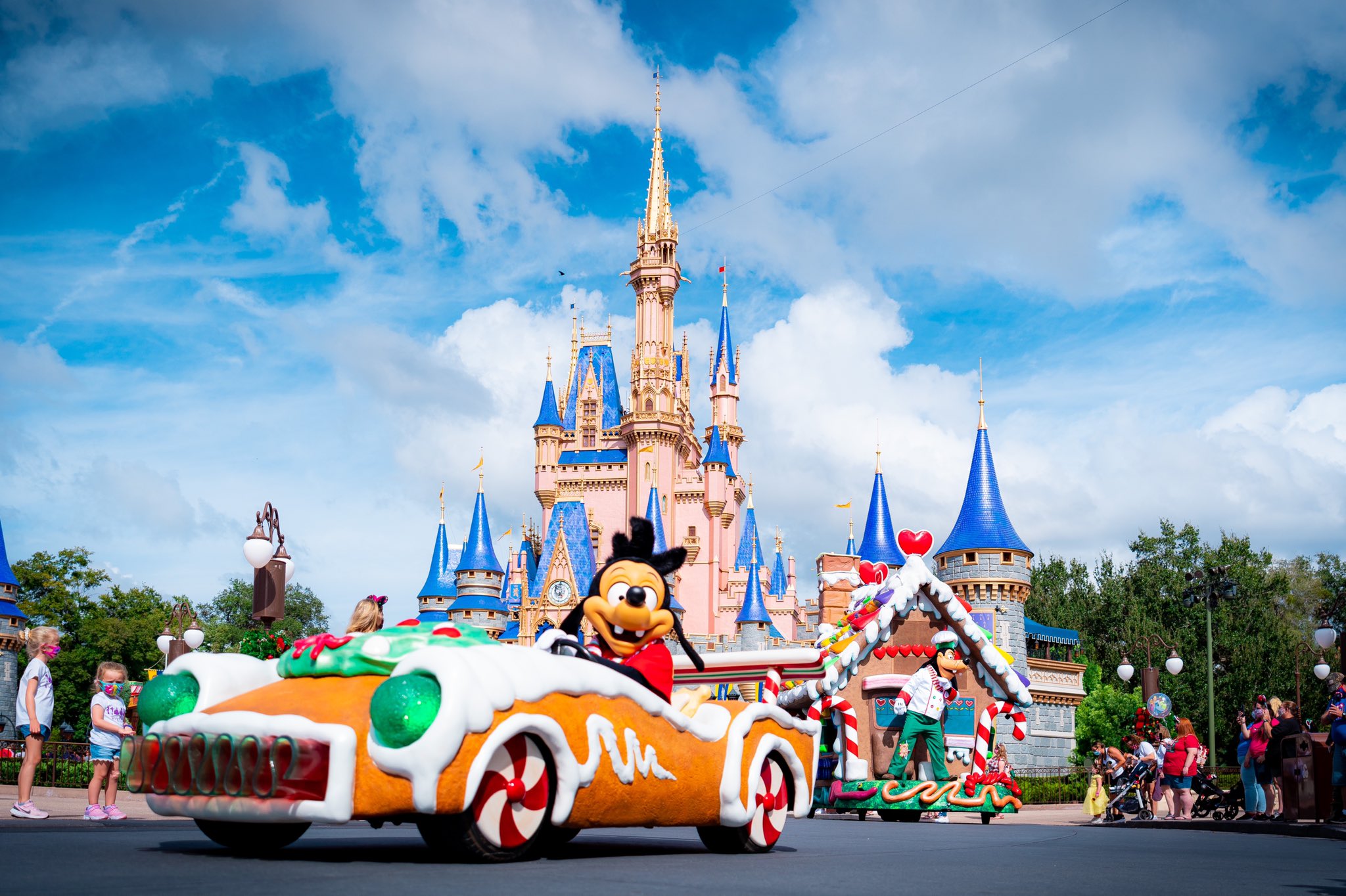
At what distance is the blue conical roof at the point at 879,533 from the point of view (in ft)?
137

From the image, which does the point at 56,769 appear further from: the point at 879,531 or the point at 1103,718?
the point at 1103,718

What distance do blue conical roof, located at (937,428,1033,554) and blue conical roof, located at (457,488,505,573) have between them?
28.6 metres

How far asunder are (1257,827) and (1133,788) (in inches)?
243

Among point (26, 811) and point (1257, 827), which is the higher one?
point (26, 811)

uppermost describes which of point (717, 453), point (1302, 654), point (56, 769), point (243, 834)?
point (717, 453)

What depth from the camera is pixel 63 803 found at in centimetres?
1439

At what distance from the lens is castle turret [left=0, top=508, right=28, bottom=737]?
39.5 m

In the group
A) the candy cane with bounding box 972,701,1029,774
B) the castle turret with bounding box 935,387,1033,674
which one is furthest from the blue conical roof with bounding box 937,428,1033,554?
the candy cane with bounding box 972,701,1029,774

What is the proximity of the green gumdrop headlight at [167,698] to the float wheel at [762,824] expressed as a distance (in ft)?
10.9

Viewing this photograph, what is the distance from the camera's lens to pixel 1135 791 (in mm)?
20062

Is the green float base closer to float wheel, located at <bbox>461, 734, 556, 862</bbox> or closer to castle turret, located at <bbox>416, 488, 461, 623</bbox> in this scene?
float wheel, located at <bbox>461, 734, 556, 862</bbox>

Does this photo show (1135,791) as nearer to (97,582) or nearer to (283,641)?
(283,641)

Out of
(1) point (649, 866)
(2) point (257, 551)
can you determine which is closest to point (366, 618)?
(1) point (649, 866)

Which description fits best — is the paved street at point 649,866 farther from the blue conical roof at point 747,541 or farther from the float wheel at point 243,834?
the blue conical roof at point 747,541
